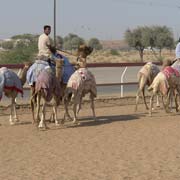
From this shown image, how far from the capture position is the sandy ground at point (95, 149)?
8.24 m

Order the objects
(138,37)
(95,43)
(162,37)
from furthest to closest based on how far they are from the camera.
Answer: (95,43) < (138,37) < (162,37)

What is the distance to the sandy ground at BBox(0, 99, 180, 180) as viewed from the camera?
8.24 m

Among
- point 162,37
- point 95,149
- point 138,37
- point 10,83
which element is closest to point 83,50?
point 10,83

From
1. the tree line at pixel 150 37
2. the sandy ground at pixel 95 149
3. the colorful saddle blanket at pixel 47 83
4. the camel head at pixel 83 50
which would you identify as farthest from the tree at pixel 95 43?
the colorful saddle blanket at pixel 47 83

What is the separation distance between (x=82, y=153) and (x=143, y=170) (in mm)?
1747

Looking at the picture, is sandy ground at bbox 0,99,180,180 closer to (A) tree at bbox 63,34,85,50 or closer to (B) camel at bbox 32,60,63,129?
(B) camel at bbox 32,60,63,129

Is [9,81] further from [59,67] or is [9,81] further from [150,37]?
[150,37]

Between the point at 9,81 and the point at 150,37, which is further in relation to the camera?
the point at 150,37

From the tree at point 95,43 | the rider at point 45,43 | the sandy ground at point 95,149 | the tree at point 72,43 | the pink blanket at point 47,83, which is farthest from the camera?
the tree at point 95,43

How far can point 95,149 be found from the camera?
10227mm

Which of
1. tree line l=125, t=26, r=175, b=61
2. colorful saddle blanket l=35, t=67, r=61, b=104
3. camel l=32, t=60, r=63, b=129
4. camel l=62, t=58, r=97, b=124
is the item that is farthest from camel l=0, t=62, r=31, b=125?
tree line l=125, t=26, r=175, b=61

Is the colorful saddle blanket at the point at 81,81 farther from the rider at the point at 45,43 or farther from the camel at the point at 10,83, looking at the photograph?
the camel at the point at 10,83

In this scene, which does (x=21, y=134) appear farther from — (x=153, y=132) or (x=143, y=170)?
(x=143, y=170)

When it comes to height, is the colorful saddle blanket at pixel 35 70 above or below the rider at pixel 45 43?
below
